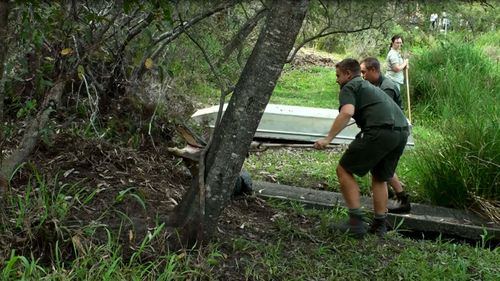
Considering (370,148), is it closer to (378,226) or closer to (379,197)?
(379,197)

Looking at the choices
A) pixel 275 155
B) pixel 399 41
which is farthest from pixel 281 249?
pixel 399 41

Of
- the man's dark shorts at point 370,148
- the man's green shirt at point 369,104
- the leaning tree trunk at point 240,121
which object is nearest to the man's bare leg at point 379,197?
the man's dark shorts at point 370,148

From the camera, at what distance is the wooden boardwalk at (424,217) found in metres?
6.13

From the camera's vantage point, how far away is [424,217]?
631 centimetres

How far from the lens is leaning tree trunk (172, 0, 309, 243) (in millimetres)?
3826

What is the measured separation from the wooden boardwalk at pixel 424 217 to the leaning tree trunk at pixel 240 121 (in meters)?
2.03

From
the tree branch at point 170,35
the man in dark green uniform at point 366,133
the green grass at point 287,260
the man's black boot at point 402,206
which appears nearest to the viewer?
the green grass at point 287,260

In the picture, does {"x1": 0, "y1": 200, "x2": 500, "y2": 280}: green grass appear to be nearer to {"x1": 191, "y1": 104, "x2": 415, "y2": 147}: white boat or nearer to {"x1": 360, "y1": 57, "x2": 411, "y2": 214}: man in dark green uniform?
{"x1": 360, "y1": 57, "x2": 411, "y2": 214}: man in dark green uniform

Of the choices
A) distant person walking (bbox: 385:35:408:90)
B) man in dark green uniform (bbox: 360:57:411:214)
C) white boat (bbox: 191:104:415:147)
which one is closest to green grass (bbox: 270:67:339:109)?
distant person walking (bbox: 385:35:408:90)

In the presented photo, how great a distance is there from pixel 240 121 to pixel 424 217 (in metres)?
3.11

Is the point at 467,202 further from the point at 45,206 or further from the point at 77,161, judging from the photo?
the point at 45,206

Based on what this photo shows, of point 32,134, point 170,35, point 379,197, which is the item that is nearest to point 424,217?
point 379,197

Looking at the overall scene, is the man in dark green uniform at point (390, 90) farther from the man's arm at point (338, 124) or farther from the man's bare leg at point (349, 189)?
the man's arm at point (338, 124)

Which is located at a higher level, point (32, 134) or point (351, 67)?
point (351, 67)
